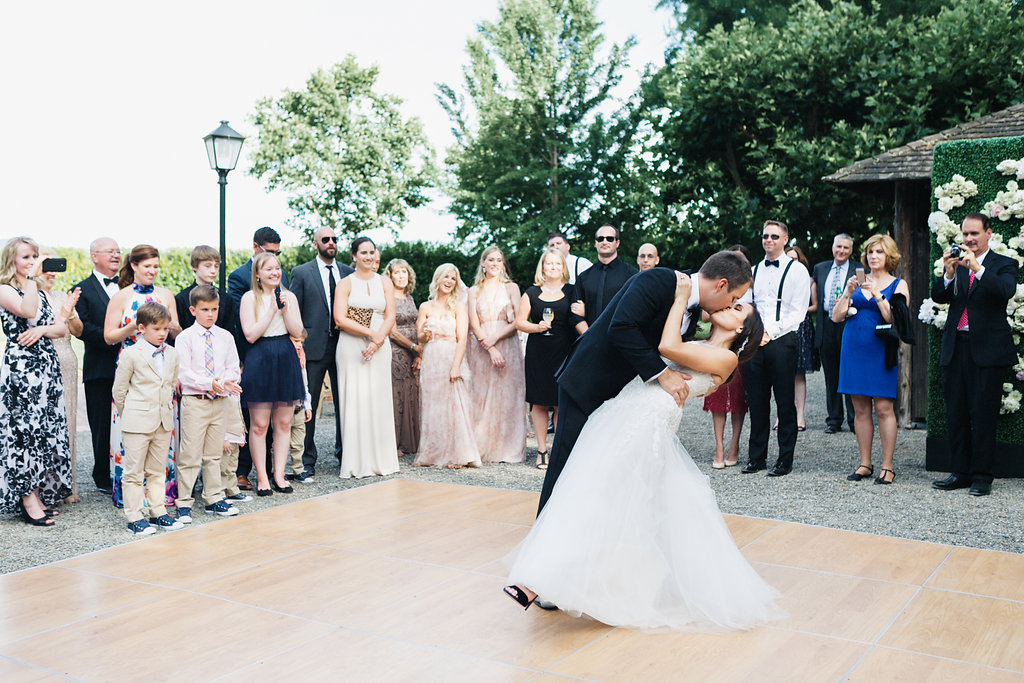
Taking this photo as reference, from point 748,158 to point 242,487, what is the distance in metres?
14.8

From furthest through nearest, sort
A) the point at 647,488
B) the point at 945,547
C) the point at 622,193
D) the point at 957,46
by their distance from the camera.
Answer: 1. the point at 622,193
2. the point at 957,46
3. the point at 945,547
4. the point at 647,488

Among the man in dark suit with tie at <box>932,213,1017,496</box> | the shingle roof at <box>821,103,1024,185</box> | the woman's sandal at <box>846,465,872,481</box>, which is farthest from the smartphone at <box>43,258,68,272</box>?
the shingle roof at <box>821,103,1024,185</box>

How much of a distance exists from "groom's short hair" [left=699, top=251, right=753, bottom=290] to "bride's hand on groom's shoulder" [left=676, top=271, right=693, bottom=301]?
0.10m

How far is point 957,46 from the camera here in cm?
1544

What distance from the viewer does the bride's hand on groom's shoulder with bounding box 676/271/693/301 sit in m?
3.93

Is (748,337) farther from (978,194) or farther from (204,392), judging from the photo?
(978,194)

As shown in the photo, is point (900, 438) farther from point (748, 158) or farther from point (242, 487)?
point (748, 158)

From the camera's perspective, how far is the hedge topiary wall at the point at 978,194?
751 centimetres

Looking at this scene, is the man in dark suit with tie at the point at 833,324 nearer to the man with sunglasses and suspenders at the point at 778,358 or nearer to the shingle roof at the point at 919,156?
the shingle roof at the point at 919,156

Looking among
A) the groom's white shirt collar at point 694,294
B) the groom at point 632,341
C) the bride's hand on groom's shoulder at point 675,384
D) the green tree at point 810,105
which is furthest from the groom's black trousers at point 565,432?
the green tree at point 810,105

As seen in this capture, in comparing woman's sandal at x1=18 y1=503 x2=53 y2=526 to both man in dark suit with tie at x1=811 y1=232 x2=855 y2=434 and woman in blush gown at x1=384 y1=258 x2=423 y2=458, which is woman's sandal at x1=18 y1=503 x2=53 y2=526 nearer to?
woman in blush gown at x1=384 y1=258 x2=423 y2=458

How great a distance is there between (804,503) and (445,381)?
3550mm

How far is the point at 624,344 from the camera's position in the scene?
12.9 ft

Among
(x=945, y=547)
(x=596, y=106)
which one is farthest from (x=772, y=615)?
(x=596, y=106)
